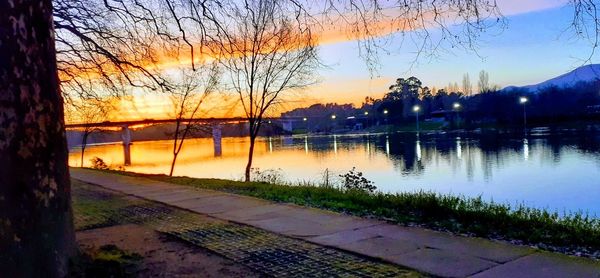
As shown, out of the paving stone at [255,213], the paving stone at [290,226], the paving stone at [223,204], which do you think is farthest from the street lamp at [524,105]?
the paving stone at [290,226]

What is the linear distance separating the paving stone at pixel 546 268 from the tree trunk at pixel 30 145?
11.5 feet

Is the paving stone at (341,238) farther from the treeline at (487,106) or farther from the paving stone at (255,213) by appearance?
the treeline at (487,106)

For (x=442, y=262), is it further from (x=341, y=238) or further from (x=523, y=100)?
(x=523, y=100)

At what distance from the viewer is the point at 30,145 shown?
12.2ft

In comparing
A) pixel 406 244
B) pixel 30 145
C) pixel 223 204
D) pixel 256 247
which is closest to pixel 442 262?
pixel 406 244

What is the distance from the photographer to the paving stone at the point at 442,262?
4.55m

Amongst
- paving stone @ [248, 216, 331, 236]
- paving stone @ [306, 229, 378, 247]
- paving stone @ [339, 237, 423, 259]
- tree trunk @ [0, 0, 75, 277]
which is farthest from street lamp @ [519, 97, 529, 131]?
tree trunk @ [0, 0, 75, 277]

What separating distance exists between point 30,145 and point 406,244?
151 inches

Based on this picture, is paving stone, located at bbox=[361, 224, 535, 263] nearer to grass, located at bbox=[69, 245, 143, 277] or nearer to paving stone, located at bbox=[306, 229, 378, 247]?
paving stone, located at bbox=[306, 229, 378, 247]

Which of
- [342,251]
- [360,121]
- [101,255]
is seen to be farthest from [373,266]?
[360,121]

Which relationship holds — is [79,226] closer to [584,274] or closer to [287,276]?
[287,276]

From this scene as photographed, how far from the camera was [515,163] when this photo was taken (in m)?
27.2

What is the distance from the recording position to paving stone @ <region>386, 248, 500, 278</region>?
4.55m

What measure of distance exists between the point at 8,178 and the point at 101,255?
1.79m
